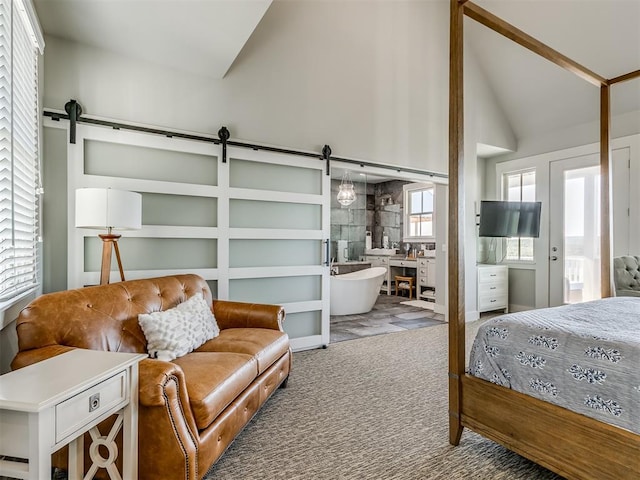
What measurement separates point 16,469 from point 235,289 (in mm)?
2497

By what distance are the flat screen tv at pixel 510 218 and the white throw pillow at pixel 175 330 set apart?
435 centimetres

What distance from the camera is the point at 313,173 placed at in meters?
4.04

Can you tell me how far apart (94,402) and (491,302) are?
5.58 meters

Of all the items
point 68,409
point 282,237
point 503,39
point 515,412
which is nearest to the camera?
point 68,409

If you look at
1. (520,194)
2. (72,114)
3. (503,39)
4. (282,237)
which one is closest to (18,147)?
(72,114)

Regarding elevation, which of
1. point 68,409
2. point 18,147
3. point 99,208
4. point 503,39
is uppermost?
point 503,39

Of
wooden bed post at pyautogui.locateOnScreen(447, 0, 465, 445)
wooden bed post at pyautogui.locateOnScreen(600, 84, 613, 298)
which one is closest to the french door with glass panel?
wooden bed post at pyautogui.locateOnScreen(600, 84, 613, 298)

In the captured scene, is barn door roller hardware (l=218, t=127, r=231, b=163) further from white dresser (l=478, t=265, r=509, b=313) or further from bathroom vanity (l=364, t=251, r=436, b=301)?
bathroom vanity (l=364, t=251, r=436, b=301)

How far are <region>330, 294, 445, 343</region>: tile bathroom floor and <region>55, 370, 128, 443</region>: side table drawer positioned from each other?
3074 mm

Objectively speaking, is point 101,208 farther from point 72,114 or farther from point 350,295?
point 350,295

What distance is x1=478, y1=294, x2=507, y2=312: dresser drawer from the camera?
5477mm

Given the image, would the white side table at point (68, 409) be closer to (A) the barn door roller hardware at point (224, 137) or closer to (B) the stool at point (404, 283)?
(A) the barn door roller hardware at point (224, 137)

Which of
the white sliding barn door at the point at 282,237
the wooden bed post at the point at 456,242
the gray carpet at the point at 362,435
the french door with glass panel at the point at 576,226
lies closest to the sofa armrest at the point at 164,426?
the gray carpet at the point at 362,435

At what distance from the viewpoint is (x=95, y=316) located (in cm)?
198
